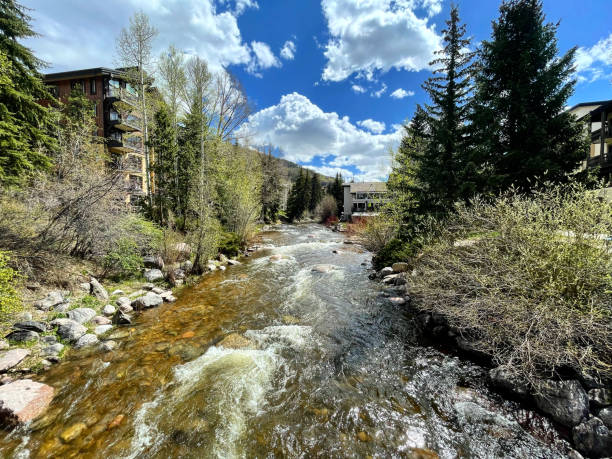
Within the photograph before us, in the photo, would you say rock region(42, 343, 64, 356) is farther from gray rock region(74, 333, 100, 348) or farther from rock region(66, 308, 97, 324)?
rock region(66, 308, 97, 324)

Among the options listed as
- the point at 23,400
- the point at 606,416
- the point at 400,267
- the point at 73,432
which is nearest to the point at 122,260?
the point at 23,400

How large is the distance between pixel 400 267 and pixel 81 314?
1100 centimetres

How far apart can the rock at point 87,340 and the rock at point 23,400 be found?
128 centimetres

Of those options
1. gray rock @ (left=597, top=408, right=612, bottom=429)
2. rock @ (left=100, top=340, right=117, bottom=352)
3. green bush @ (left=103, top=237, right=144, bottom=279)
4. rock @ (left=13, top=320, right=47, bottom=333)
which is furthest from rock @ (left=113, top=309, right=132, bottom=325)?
gray rock @ (left=597, top=408, right=612, bottom=429)

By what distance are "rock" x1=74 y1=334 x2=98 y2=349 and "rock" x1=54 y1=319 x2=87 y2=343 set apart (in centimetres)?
12

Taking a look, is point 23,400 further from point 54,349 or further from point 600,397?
point 600,397

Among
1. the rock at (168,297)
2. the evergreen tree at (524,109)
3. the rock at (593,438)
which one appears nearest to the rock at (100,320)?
the rock at (168,297)

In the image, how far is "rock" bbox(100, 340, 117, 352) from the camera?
5338mm

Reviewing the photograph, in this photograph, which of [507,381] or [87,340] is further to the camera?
[87,340]

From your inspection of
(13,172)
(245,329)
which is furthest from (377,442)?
(13,172)

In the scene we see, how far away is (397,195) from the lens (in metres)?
14.6

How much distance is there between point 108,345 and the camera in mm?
5426

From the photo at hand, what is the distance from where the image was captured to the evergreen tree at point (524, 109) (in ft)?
32.3

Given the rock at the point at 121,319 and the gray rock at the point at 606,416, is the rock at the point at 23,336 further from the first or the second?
the gray rock at the point at 606,416
